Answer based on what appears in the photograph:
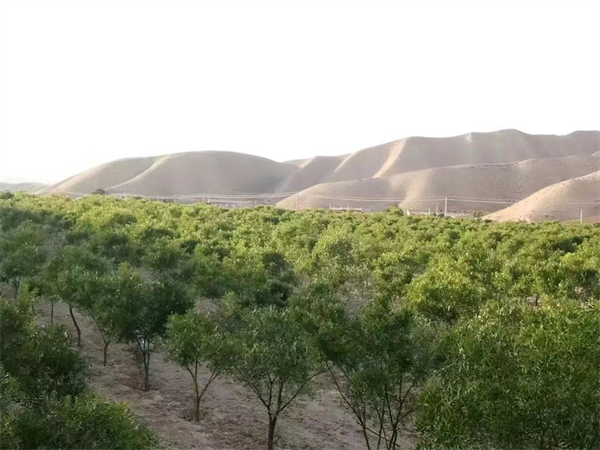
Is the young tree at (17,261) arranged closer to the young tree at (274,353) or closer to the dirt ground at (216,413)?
the dirt ground at (216,413)

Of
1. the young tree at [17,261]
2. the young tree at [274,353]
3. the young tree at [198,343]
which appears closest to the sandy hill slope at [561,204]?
the young tree at [17,261]

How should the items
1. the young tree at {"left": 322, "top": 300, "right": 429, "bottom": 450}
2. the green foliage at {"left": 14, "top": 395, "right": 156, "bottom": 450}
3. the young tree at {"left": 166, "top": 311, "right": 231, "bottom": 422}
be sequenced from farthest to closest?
the young tree at {"left": 166, "top": 311, "right": 231, "bottom": 422}
the young tree at {"left": 322, "top": 300, "right": 429, "bottom": 450}
the green foliage at {"left": 14, "top": 395, "right": 156, "bottom": 450}

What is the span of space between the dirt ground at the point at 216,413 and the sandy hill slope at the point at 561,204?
87609 mm

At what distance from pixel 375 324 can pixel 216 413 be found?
9470 millimetres

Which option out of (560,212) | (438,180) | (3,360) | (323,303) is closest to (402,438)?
(323,303)

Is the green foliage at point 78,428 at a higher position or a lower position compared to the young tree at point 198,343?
higher

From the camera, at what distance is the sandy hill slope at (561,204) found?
107938 millimetres

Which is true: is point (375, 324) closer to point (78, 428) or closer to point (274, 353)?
point (274, 353)

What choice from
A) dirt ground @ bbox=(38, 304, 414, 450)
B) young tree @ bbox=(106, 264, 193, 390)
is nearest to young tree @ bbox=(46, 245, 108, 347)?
young tree @ bbox=(106, 264, 193, 390)

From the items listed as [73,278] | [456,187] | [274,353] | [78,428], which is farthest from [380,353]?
[456,187]

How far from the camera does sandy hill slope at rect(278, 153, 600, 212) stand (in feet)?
513

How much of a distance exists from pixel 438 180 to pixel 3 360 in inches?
6275

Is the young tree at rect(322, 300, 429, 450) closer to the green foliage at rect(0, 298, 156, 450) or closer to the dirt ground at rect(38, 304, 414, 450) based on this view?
the dirt ground at rect(38, 304, 414, 450)

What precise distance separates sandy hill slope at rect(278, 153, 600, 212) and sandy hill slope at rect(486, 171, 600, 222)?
2774 cm
